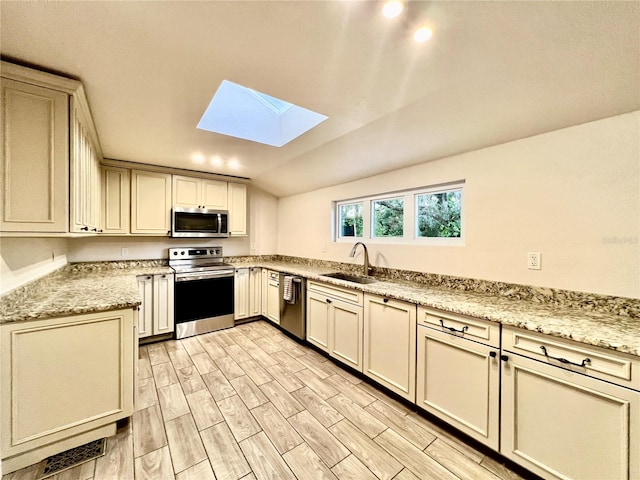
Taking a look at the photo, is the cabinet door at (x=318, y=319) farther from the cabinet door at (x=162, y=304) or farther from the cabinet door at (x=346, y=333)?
the cabinet door at (x=162, y=304)

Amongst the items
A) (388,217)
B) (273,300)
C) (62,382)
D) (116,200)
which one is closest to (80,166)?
(62,382)

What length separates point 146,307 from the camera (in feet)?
10.1

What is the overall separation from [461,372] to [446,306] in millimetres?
424

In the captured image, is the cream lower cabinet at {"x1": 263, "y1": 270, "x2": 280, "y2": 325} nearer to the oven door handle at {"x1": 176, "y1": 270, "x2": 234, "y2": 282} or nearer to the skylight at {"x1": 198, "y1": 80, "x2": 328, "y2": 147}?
the oven door handle at {"x1": 176, "y1": 270, "x2": 234, "y2": 282}

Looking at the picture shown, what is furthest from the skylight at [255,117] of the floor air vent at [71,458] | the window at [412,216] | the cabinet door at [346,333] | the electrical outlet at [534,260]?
the floor air vent at [71,458]

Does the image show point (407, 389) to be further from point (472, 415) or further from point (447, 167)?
point (447, 167)

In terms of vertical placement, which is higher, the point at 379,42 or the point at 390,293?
the point at 379,42

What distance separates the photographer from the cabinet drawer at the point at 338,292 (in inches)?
95.3

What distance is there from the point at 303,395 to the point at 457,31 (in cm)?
254

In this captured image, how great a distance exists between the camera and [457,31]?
1.12m

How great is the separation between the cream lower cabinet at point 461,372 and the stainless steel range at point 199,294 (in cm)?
265

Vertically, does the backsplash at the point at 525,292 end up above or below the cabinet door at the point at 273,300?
above

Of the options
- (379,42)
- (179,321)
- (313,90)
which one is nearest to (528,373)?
(379,42)

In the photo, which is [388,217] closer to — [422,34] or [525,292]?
[525,292]
